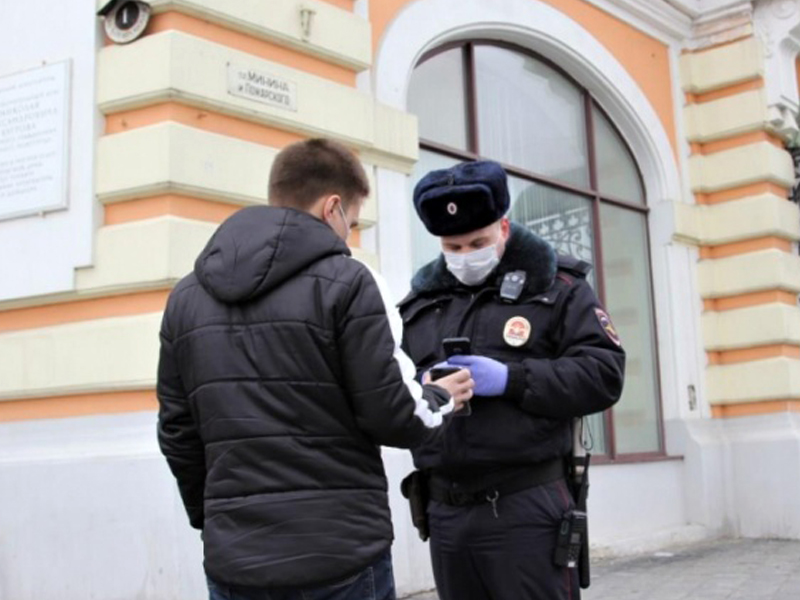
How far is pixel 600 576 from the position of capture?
24.2 feet

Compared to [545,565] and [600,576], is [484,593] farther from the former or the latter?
[600,576]

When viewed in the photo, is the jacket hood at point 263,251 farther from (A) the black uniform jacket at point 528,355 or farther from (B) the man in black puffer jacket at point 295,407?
(A) the black uniform jacket at point 528,355

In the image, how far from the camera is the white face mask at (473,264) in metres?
3.23

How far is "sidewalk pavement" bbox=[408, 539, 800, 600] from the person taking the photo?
21.6 ft

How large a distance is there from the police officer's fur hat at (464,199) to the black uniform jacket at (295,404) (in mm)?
759

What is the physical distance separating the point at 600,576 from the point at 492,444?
4.65 m

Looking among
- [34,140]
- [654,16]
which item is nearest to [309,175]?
[34,140]

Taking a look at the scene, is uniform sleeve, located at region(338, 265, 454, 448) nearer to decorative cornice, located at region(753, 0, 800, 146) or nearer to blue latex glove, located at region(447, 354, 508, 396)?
blue latex glove, located at region(447, 354, 508, 396)

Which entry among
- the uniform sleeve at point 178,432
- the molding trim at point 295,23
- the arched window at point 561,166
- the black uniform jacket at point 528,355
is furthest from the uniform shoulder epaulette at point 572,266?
the arched window at point 561,166

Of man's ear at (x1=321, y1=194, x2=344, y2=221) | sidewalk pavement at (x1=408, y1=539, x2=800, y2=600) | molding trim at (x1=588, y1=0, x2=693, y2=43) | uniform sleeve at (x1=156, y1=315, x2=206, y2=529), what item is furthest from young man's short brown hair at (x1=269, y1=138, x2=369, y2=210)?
molding trim at (x1=588, y1=0, x2=693, y2=43)

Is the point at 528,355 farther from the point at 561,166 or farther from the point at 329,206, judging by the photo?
the point at 561,166

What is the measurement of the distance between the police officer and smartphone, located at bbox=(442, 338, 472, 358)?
0.13 ft

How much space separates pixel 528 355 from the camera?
3227 mm

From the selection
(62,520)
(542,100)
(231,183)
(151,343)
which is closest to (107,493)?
(62,520)
